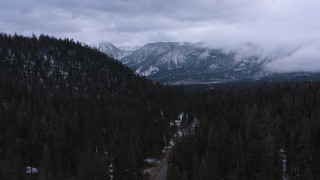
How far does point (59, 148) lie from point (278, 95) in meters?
114

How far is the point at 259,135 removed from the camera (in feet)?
350

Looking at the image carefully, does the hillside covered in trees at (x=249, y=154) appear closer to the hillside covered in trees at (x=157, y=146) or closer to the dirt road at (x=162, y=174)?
the hillside covered in trees at (x=157, y=146)

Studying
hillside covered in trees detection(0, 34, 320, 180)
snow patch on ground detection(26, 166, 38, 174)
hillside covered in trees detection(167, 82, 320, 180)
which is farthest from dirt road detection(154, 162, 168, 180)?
snow patch on ground detection(26, 166, 38, 174)

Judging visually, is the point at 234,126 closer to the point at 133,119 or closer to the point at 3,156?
the point at 133,119

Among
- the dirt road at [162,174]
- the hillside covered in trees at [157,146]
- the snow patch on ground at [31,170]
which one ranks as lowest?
the dirt road at [162,174]

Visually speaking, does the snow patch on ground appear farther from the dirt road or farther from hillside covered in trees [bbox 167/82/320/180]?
hillside covered in trees [bbox 167/82/320/180]

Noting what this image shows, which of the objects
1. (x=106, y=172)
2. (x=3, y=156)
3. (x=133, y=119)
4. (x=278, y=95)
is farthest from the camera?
(x=278, y=95)

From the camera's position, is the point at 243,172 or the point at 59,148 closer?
the point at 243,172

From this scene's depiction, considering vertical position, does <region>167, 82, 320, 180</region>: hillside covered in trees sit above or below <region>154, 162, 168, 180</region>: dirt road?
above

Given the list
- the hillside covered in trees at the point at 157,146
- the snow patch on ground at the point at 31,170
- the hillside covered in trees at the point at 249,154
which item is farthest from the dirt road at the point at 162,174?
the snow patch on ground at the point at 31,170

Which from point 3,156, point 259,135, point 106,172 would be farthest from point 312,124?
point 3,156

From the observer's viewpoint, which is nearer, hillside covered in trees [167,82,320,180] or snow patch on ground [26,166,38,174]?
hillside covered in trees [167,82,320,180]

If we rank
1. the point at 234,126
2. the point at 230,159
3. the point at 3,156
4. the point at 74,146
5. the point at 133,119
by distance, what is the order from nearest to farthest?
1. the point at 230,159
2. the point at 3,156
3. the point at 74,146
4. the point at 234,126
5. the point at 133,119

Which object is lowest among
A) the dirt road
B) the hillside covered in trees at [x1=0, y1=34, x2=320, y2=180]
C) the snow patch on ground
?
the dirt road
